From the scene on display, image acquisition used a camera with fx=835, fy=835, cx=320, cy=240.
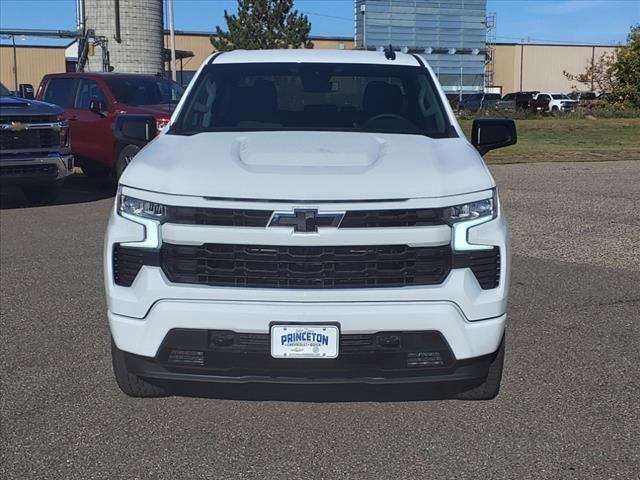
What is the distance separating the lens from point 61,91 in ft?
48.3

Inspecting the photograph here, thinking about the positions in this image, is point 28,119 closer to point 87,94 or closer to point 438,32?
point 87,94

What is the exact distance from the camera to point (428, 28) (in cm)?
6369

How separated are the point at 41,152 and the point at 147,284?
8691 mm

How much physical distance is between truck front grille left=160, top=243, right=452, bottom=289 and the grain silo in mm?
28894

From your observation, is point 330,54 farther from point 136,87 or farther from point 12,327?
point 136,87

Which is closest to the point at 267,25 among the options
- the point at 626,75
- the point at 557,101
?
the point at 626,75

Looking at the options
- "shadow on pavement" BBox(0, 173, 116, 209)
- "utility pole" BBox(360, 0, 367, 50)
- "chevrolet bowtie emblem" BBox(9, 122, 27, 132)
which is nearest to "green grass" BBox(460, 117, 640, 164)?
"shadow on pavement" BBox(0, 173, 116, 209)

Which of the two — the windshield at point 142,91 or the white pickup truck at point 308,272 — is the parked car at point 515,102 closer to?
the windshield at point 142,91

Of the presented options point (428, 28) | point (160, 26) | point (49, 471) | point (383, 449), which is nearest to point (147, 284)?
point (49, 471)

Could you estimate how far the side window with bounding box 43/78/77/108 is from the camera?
14.5 metres

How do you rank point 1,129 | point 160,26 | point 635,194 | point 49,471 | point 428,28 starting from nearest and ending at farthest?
point 49,471 < point 1,129 < point 635,194 < point 160,26 < point 428,28

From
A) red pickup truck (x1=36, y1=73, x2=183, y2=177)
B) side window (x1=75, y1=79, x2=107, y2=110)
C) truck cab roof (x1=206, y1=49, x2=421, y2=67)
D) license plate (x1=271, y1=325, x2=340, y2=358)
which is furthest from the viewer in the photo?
side window (x1=75, y1=79, x2=107, y2=110)

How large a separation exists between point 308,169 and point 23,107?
8.94 m

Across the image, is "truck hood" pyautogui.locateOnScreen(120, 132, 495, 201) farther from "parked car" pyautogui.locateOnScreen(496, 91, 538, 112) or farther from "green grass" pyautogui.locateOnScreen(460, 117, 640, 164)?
"parked car" pyautogui.locateOnScreen(496, 91, 538, 112)
